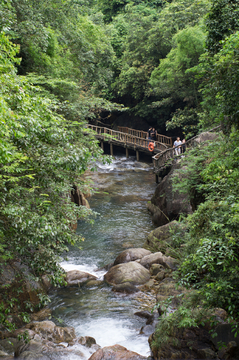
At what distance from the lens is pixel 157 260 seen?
347 inches

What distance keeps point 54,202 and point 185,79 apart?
56.0 ft

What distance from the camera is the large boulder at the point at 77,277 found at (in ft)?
27.1

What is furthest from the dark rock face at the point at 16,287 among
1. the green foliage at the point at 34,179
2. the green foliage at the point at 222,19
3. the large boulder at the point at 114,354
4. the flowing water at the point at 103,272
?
the green foliage at the point at 222,19

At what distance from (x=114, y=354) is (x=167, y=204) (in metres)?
7.83

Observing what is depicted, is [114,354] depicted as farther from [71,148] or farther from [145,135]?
[145,135]

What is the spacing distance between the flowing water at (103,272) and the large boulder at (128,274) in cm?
30

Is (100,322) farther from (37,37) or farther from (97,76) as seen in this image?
(97,76)

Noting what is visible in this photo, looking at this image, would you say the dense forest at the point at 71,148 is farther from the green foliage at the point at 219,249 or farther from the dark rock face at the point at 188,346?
the dark rock face at the point at 188,346

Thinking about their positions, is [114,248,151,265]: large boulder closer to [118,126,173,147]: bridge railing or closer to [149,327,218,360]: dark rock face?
[149,327,218,360]: dark rock face

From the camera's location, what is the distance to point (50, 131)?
5.00 metres

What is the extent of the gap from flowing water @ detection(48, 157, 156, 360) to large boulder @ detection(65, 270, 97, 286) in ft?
0.78

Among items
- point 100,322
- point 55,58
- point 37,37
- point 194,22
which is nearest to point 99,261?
point 100,322

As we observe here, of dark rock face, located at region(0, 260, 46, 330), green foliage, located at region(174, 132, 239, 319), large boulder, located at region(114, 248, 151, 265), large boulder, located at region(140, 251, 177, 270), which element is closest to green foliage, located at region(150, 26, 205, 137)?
large boulder, located at region(114, 248, 151, 265)

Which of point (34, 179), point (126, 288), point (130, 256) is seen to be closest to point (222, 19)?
point (34, 179)
